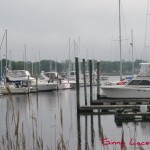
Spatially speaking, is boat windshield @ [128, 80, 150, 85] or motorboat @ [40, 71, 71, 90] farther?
motorboat @ [40, 71, 71, 90]

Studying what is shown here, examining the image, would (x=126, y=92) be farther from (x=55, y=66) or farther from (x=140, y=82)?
(x=55, y=66)

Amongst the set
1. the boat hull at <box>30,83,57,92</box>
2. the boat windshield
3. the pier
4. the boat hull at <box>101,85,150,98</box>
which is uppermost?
the boat windshield

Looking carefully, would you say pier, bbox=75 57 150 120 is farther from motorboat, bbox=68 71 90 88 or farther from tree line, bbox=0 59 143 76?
motorboat, bbox=68 71 90 88

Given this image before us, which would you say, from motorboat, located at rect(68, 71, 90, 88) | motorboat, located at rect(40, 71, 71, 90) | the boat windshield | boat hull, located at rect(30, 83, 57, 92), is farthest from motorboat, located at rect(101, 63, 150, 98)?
motorboat, located at rect(68, 71, 90, 88)

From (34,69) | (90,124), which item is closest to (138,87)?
(90,124)

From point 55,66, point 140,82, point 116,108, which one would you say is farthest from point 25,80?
point 116,108

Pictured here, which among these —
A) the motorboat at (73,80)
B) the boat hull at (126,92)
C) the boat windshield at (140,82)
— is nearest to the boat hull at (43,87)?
the motorboat at (73,80)

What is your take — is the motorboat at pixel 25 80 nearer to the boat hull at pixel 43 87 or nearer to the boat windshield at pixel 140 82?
the boat hull at pixel 43 87

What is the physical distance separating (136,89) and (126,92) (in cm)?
110

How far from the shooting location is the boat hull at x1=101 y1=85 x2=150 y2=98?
39.8 metres

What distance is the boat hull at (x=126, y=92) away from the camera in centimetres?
3981

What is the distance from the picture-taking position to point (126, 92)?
4075cm

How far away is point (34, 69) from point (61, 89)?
24.2 meters

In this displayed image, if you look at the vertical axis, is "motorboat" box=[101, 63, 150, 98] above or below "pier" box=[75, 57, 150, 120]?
above
